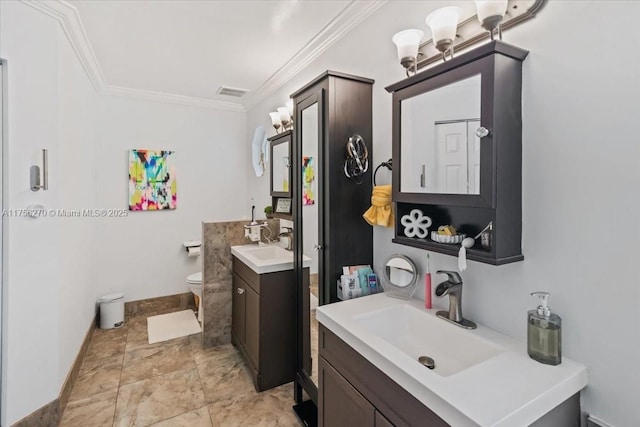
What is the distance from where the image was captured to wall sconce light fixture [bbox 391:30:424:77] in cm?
148

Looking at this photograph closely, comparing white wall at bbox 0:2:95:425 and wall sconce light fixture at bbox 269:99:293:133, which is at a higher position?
wall sconce light fixture at bbox 269:99:293:133

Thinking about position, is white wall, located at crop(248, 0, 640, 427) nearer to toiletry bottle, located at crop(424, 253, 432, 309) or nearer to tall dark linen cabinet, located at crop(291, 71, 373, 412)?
toiletry bottle, located at crop(424, 253, 432, 309)

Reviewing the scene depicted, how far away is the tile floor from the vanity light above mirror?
87.5 inches

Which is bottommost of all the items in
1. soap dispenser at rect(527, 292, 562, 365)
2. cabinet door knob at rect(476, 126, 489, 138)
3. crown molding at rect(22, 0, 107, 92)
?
soap dispenser at rect(527, 292, 562, 365)

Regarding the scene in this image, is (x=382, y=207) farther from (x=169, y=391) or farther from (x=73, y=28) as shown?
(x=73, y=28)

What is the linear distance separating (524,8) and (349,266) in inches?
55.7

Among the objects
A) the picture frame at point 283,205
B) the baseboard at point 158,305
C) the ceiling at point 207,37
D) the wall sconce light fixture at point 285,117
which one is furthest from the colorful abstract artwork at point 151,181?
the picture frame at point 283,205

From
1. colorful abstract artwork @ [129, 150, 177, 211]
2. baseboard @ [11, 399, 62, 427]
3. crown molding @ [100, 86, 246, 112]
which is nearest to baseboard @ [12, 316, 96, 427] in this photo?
baseboard @ [11, 399, 62, 427]

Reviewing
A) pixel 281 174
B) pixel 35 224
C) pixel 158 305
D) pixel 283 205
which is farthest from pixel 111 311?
pixel 281 174

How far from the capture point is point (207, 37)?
7.92 feet

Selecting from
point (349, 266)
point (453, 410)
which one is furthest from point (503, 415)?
point (349, 266)

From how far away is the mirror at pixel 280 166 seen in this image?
8.36 ft

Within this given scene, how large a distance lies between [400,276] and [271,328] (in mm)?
1129

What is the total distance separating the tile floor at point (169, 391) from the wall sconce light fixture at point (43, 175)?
1.48 metres
